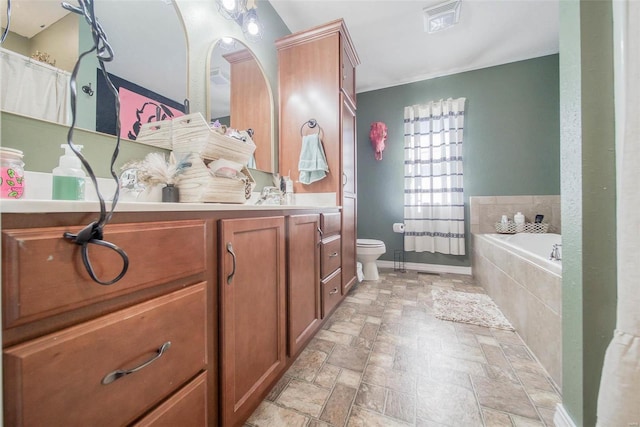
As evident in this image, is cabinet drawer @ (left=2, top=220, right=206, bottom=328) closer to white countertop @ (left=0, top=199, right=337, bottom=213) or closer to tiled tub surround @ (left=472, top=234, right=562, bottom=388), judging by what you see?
white countertop @ (left=0, top=199, right=337, bottom=213)

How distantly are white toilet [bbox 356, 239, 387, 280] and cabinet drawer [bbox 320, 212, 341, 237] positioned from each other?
2.83 feet

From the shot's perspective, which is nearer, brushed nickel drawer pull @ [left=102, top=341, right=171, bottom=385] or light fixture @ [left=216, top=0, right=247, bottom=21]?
brushed nickel drawer pull @ [left=102, top=341, right=171, bottom=385]

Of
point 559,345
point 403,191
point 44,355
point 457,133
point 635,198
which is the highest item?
point 457,133

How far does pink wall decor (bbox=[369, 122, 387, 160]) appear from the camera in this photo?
3.14 m

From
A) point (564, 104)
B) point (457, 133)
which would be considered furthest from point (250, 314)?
point (457, 133)

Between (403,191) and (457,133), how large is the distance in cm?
92

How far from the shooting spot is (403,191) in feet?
10.5

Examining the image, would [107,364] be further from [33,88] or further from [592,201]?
[592,201]

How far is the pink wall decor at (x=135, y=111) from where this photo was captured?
38.0 inches

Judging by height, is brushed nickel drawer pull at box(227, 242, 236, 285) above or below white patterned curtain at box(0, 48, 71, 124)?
below

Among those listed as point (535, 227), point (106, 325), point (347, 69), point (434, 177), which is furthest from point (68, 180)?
point (535, 227)

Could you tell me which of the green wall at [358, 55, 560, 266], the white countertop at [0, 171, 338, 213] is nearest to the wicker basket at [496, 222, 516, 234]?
the green wall at [358, 55, 560, 266]

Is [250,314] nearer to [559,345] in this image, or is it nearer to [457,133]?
[559,345]

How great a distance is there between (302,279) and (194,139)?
822mm
